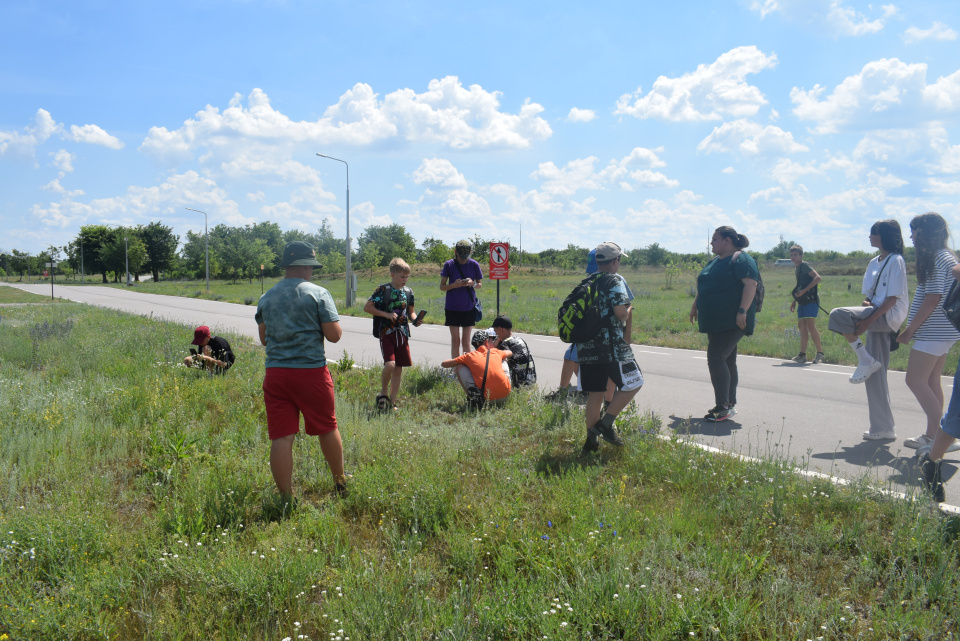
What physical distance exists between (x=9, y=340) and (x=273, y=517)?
11.3m

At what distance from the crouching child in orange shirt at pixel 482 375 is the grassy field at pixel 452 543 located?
103 centimetres

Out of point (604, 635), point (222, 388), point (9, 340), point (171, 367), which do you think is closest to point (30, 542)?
point (604, 635)

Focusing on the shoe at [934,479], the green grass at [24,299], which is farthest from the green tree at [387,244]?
the shoe at [934,479]

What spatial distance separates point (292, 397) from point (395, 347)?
2.30 metres

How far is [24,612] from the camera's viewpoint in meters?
2.78

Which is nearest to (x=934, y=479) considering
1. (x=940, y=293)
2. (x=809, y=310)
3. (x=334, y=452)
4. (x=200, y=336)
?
(x=940, y=293)

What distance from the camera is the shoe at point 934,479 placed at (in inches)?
155

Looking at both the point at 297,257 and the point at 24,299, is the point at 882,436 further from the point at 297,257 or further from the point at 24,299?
the point at 24,299

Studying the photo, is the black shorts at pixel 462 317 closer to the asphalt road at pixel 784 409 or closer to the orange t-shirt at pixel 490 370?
the orange t-shirt at pixel 490 370

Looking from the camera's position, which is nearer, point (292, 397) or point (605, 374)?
point (292, 397)

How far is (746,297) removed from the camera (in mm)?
6055

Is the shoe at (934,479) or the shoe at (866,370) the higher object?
the shoe at (866,370)

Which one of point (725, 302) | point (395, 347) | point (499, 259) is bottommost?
point (395, 347)

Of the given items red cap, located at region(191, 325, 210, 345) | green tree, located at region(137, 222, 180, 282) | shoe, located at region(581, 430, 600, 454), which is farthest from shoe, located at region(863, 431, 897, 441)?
green tree, located at region(137, 222, 180, 282)
